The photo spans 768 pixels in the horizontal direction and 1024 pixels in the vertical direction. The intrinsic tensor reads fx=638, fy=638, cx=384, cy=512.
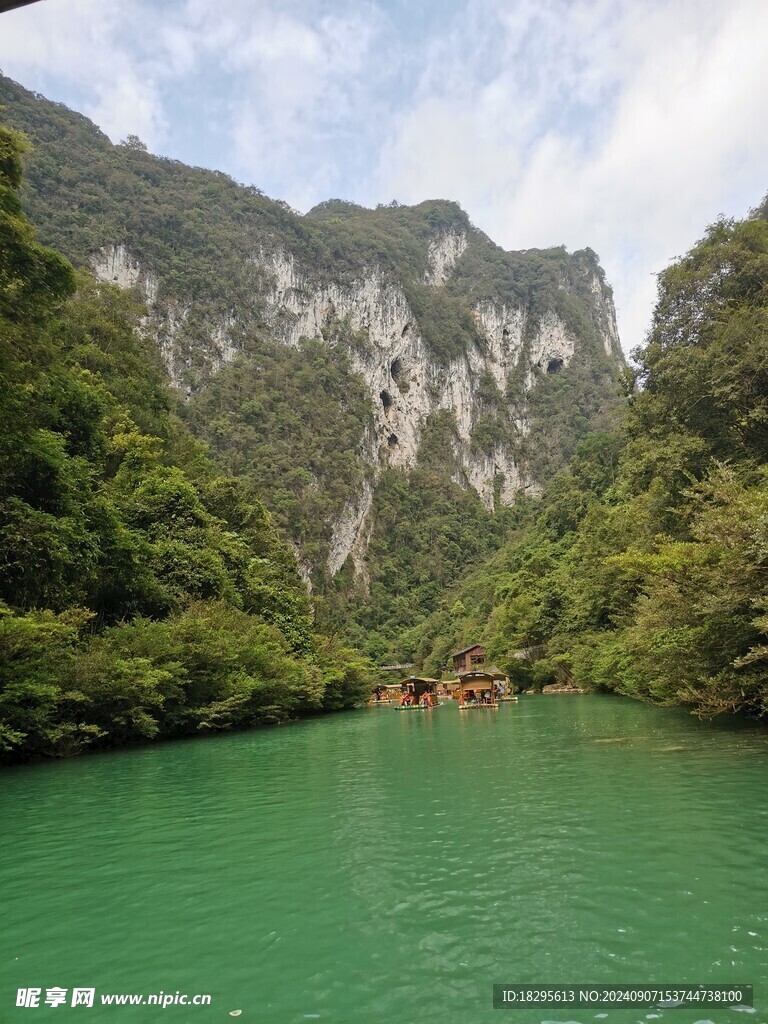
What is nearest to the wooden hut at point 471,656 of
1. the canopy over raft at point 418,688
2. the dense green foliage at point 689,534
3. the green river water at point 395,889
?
the dense green foliage at point 689,534

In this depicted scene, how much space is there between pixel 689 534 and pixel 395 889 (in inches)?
548

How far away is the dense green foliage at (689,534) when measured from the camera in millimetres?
10219

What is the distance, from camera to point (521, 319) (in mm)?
129000

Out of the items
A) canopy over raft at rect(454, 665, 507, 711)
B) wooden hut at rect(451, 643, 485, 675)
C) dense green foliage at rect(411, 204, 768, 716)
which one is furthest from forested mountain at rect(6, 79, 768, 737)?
canopy over raft at rect(454, 665, 507, 711)

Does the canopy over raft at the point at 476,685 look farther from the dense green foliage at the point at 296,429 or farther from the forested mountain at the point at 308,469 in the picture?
the dense green foliage at the point at 296,429

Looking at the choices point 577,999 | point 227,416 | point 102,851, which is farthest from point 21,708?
point 227,416

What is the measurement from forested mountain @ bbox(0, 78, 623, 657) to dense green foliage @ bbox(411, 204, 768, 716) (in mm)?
18607

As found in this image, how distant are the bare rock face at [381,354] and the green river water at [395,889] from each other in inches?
2609

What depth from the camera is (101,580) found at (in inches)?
668

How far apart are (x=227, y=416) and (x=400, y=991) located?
235ft

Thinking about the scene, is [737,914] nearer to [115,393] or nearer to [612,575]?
[612,575]

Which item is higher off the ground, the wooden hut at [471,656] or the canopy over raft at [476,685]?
the wooden hut at [471,656]

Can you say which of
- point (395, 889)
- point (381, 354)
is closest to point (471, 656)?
point (395, 889)

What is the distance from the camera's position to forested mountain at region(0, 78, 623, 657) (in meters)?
72.0
